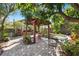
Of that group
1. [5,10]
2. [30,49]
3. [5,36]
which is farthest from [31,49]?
[5,10]

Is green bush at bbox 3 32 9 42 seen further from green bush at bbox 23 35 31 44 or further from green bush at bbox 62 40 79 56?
green bush at bbox 62 40 79 56

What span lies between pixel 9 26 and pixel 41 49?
1.16 feet

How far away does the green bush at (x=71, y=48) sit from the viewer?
1220 mm

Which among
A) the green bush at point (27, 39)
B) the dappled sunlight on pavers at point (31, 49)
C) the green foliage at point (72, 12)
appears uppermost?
the green foliage at point (72, 12)

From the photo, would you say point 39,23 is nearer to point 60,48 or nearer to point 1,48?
point 60,48

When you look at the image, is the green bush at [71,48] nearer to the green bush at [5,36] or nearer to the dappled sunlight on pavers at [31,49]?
the dappled sunlight on pavers at [31,49]

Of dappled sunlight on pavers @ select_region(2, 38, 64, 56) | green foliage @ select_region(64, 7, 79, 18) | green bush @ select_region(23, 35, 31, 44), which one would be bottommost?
dappled sunlight on pavers @ select_region(2, 38, 64, 56)

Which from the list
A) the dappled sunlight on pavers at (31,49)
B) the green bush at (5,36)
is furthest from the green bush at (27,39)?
the green bush at (5,36)

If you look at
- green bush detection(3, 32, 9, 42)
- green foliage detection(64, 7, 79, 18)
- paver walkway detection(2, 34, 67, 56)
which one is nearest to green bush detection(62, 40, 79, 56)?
paver walkway detection(2, 34, 67, 56)

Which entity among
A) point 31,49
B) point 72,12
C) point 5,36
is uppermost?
point 72,12

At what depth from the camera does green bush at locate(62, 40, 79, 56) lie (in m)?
1.22

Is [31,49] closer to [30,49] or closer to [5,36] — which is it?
[30,49]

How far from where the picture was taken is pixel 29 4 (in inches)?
48.9

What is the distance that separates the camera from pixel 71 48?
123cm
